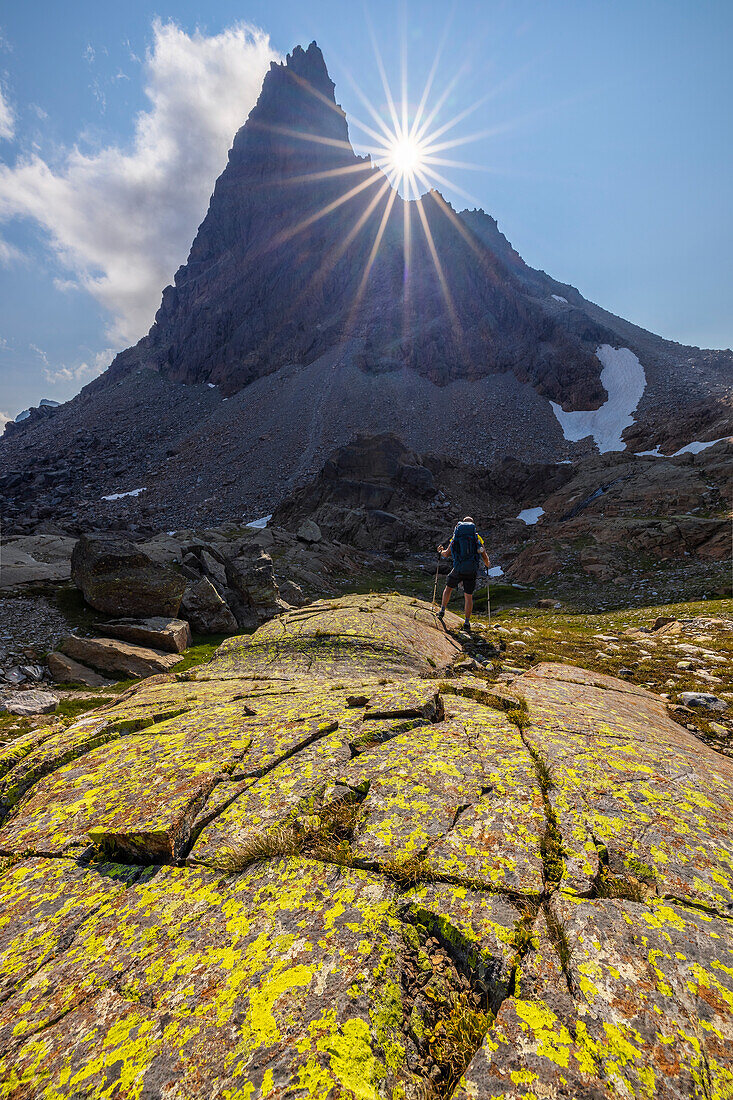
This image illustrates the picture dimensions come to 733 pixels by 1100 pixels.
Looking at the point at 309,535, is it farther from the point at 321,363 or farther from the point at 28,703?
the point at 321,363

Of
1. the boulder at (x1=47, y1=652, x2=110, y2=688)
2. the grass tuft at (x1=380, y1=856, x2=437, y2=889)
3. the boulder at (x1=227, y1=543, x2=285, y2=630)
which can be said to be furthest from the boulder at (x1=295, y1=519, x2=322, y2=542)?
the grass tuft at (x1=380, y1=856, x2=437, y2=889)

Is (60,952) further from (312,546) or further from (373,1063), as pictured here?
(312,546)

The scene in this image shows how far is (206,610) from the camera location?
66.1 ft

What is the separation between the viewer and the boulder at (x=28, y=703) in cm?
1079

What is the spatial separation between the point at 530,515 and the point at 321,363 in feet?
292

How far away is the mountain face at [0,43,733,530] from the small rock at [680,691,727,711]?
62.6 metres

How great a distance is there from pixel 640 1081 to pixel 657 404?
332 feet

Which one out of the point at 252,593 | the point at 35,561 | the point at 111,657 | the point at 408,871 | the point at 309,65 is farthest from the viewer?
the point at 309,65

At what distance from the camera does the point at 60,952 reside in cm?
326

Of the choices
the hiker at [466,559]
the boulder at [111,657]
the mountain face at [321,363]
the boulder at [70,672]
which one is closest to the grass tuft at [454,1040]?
the hiker at [466,559]

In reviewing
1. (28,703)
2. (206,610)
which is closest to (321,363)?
(206,610)

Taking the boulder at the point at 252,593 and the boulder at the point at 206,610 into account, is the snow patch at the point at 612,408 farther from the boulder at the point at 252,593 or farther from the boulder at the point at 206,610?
the boulder at the point at 206,610

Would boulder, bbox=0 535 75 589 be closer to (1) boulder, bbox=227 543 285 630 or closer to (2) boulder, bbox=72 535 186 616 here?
(2) boulder, bbox=72 535 186 616

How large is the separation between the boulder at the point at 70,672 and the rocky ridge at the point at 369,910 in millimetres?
7946
